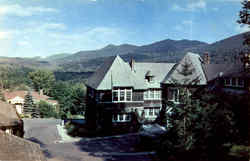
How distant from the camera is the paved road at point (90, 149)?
21438 mm

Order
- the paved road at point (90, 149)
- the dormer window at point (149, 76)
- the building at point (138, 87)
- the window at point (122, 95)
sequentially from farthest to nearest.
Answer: the dormer window at point (149, 76)
the window at point (122, 95)
the building at point (138, 87)
the paved road at point (90, 149)

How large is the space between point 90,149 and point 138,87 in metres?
11.5

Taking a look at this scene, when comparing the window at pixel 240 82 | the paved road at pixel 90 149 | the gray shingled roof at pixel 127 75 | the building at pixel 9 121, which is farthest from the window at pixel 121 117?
the window at pixel 240 82

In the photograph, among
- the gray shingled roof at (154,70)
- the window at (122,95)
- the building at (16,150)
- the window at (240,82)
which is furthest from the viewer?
the gray shingled roof at (154,70)

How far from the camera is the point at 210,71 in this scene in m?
32.3

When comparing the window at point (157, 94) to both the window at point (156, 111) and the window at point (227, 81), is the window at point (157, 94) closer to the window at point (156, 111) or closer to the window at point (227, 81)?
the window at point (156, 111)

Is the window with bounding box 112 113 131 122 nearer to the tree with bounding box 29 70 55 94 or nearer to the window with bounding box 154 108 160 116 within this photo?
the window with bounding box 154 108 160 116

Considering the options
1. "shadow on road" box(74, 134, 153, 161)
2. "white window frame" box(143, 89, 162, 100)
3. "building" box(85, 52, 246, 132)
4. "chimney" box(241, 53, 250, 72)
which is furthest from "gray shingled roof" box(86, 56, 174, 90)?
"chimney" box(241, 53, 250, 72)

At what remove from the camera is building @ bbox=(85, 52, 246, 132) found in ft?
98.9

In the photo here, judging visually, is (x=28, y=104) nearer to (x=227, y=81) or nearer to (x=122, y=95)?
(x=122, y=95)

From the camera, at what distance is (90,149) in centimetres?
2448

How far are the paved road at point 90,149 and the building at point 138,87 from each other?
3.63 metres

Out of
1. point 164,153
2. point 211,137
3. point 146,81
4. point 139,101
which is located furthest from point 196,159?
point 146,81

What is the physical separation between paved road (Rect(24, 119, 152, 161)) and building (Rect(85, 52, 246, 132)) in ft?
A: 11.9
